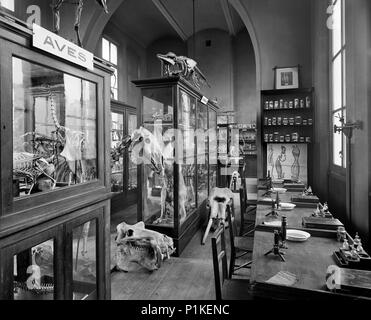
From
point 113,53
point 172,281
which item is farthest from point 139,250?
A: point 113,53

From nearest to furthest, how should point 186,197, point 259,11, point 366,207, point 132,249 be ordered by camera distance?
point 366,207, point 132,249, point 186,197, point 259,11

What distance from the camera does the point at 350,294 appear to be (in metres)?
1.38

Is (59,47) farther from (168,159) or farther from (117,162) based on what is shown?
(117,162)

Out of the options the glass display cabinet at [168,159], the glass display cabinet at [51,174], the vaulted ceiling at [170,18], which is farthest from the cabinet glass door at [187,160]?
the vaulted ceiling at [170,18]

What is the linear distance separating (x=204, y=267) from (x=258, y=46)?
453cm

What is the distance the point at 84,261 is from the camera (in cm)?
176

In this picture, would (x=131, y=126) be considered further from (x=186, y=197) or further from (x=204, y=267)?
(x=204, y=267)

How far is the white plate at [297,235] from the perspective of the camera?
2193mm

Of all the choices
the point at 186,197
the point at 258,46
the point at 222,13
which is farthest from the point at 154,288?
the point at 222,13

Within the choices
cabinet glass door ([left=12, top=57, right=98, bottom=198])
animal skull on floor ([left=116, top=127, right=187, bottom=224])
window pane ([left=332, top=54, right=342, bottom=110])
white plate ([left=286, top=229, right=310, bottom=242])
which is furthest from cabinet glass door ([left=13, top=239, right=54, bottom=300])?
window pane ([left=332, top=54, right=342, bottom=110])

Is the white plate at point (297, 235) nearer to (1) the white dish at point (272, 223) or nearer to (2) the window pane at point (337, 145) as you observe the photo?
(1) the white dish at point (272, 223)

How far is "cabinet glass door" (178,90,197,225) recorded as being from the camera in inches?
167

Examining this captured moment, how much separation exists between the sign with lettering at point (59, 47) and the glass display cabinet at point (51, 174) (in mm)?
30

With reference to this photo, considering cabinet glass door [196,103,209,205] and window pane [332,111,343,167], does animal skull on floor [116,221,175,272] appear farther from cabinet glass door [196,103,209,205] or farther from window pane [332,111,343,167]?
window pane [332,111,343,167]
